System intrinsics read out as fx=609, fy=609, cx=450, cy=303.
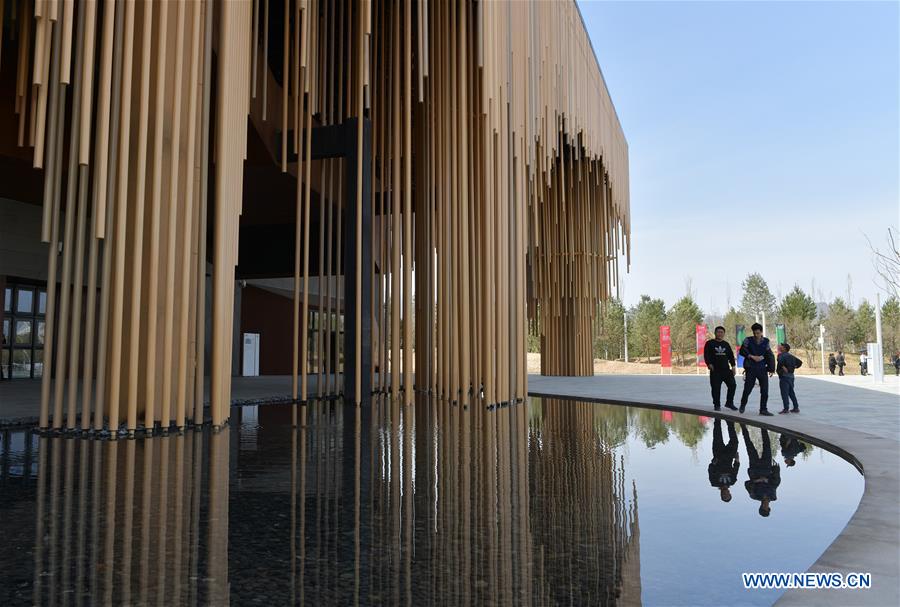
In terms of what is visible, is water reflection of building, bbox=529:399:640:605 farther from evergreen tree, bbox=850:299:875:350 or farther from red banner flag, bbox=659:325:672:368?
evergreen tree, bbox=850:299:875:350

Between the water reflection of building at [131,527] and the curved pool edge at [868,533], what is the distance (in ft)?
6.22

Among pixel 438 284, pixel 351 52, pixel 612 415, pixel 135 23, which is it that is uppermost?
pixel 351 52

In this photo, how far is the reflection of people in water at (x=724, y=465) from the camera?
3.54m

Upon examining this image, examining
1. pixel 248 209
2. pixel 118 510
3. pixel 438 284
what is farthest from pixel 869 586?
pixel 248 209

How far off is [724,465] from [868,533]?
179 cm

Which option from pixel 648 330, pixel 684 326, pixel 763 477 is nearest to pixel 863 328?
pixel 684 326

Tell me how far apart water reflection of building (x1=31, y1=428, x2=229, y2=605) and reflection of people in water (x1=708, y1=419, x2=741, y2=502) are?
2.57 meters

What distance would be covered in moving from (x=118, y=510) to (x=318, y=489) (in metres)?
0.97

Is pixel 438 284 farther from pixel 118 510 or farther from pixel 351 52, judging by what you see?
pixel 118 510

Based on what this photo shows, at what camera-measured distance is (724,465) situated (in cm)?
427

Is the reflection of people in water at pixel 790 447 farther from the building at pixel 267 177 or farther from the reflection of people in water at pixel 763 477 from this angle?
the building at pixel 267 177

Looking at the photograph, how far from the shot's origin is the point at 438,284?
8.84 m

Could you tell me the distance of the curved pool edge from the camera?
6.09ft

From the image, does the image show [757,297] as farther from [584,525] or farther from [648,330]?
[584,525]
